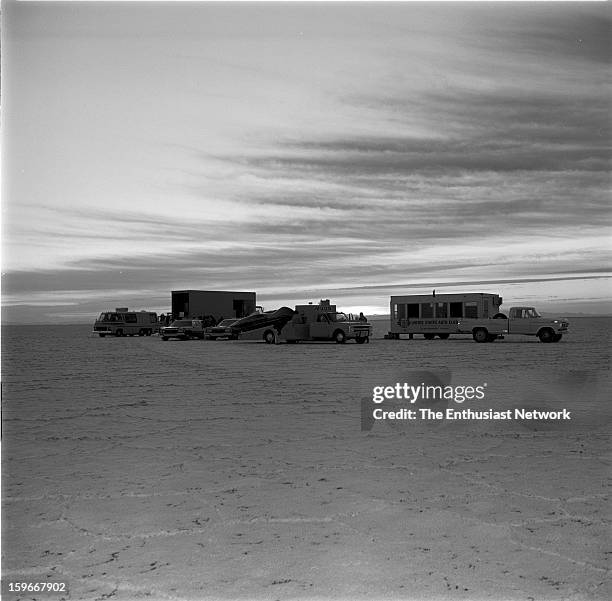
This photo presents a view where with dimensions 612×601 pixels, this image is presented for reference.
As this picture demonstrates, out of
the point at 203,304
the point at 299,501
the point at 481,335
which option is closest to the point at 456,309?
the point at 481,335

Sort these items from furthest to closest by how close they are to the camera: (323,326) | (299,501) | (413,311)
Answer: (413,311)
(323,326)
(299,501)

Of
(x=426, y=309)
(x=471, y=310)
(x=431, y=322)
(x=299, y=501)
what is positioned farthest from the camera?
(x=426, y=309)

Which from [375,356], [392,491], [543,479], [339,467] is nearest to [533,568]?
[392,491]

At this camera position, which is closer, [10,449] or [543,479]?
[543,479]

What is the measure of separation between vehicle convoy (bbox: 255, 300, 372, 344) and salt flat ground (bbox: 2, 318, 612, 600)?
1784 cm

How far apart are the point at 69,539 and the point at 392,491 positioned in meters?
2.34

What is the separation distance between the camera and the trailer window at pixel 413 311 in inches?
1262

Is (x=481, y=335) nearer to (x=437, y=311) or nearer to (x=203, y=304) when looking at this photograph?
(x=437, y=311)

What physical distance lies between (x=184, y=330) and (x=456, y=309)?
1412cm

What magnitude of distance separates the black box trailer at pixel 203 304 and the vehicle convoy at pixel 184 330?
2.49 m

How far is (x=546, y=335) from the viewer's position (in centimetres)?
2762

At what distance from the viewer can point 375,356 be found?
66.1ft

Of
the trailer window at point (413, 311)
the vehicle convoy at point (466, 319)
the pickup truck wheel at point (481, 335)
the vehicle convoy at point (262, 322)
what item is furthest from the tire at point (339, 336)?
the pickup truck wheel at point (481, 335)

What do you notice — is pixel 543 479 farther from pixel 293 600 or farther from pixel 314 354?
pixel 314 354
